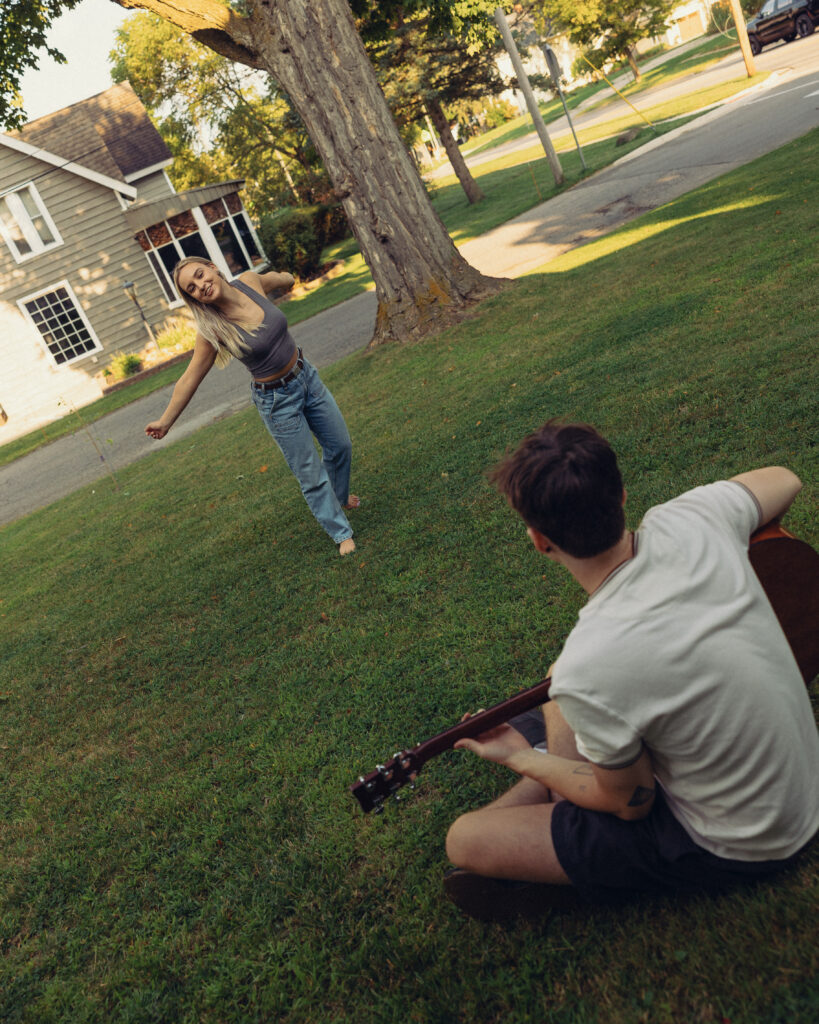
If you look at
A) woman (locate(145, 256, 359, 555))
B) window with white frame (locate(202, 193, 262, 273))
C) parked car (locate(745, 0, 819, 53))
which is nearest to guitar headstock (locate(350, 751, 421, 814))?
woman (locate(145, 256, 359, 555))

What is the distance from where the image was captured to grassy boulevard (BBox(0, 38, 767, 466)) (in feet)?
64.3

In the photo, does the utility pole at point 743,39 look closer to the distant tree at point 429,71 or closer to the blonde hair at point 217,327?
the distant tree at point 429,71

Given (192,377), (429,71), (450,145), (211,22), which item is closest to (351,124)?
(211,22)

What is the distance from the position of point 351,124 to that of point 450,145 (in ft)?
50.6

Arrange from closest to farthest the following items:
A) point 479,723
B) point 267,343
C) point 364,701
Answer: point 479,723, point 364,701, point 267,343

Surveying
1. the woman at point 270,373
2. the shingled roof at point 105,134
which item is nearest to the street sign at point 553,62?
the shingled roof at point 105,134

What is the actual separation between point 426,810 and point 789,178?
9.81 m

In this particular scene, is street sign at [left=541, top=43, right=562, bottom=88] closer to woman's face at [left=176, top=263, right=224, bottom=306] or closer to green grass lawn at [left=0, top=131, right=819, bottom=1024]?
green grass lawn at [left=0, top=131, right=819, bottom=1024]

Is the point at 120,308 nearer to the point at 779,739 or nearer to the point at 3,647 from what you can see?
the point at 3,647

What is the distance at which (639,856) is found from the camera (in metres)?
2.08

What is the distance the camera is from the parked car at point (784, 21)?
25031mm

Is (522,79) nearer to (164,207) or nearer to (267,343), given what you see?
(164,207)

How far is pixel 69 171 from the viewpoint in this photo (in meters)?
24.0

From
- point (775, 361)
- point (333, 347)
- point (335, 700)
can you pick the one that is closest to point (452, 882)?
point (335, 700)
